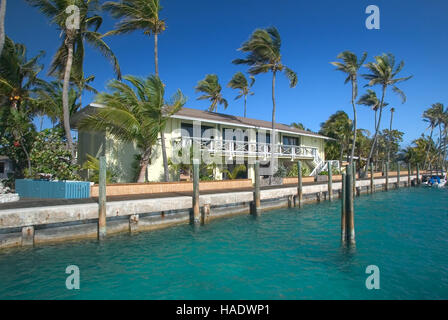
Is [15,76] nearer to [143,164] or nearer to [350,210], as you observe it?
[143,164]

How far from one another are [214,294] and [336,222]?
30.6 feet

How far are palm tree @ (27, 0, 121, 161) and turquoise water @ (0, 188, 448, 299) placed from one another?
8.02 metres

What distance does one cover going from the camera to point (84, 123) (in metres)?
15.4

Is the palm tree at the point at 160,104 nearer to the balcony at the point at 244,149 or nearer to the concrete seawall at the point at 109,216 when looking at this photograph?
the balcony at the point at 244,149

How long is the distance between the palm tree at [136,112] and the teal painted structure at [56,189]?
4104 mm

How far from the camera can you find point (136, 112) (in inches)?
614

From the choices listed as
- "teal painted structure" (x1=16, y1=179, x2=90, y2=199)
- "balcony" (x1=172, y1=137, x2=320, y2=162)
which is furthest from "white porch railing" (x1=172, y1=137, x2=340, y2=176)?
"teal painted structure" (x1=16, y1=179, x2=90, y2=199)

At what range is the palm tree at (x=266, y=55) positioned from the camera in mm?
22156

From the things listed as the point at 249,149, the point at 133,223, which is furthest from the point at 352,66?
the point at 133,223

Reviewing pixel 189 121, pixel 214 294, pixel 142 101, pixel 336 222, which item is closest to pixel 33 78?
pixel 142 101

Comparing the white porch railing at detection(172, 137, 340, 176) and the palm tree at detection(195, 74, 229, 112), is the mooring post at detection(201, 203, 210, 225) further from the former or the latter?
the palm tree at detection(195, 74, 229, 112)

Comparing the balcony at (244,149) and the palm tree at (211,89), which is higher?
the palm tree at (211,89)

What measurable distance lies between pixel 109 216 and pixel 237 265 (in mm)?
5171

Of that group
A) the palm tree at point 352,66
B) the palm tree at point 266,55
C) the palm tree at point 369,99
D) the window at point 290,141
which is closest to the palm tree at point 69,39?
the palm tree at point 266,55
